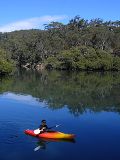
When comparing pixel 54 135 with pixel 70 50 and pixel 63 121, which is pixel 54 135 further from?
pixel 70 50

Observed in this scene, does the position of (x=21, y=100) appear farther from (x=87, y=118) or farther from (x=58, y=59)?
(x=58, y=59)

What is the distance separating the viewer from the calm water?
25.0m

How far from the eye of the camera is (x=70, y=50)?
122 m

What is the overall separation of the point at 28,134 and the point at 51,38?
11105 cm

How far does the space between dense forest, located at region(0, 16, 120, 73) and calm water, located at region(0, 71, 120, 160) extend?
55434 millimetres

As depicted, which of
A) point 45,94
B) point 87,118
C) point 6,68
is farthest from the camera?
point 6,68

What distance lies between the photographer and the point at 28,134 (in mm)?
28938

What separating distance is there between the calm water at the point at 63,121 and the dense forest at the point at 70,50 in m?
55.4

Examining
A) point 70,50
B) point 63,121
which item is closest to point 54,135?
point 63,121

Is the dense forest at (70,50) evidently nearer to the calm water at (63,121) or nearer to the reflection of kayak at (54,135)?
the calm water at (63,121)

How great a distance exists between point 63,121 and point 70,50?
8787 cm

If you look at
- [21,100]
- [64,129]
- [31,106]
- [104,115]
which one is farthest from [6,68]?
[64,129]

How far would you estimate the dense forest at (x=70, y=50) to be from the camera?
379ft

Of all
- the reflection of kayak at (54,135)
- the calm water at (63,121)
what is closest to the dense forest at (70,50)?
the calm water at (63,121)
